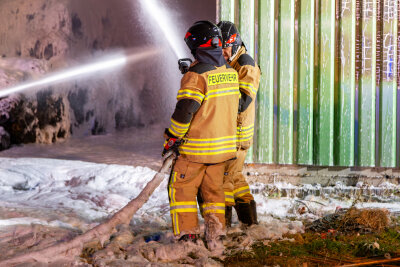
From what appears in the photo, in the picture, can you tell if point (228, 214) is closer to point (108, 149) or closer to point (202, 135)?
point (202, 135)

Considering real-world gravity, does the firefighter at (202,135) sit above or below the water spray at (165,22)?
below

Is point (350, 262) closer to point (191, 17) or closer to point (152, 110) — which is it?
point (191, 17)

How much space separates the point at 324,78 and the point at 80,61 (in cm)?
Result: 923

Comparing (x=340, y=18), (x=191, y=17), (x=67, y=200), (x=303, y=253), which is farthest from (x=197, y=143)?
(x=191, y=17)

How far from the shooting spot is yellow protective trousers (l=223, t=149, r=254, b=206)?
12.1 feet

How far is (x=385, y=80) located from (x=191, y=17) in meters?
7.74

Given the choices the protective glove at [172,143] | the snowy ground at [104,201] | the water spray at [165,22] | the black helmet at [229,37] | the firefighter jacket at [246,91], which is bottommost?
the snowy ground at [104,201]

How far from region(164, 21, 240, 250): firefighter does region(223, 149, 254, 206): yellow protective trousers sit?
1.14ft

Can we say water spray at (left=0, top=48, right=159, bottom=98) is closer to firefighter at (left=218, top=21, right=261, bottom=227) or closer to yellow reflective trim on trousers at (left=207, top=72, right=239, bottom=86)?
firefighter at (left=218, top=21, right=261, bottom=227)

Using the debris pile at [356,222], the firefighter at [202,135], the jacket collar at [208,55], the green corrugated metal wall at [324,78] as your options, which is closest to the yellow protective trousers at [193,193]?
the firefighter at [202,135]

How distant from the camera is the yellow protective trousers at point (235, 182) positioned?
367cm

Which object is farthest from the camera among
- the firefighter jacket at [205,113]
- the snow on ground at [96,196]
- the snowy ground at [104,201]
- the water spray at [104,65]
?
the water spray at [104,65]

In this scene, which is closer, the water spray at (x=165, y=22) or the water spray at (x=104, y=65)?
the water spray at (x=104, y=65)

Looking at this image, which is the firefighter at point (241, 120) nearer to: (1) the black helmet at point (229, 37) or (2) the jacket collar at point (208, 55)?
(1) the black helmet at point (229, 37)
